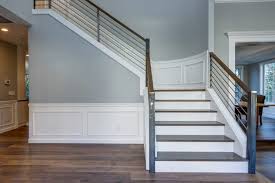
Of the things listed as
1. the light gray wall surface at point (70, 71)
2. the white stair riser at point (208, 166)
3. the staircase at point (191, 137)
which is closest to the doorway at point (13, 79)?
the light gray wall surface at point (70, 71)

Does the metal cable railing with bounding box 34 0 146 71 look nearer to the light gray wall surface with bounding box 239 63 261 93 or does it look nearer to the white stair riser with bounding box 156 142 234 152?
the white stair riser with bounding box 156 142 234 152

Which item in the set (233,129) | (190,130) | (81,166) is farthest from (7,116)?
(233,129)

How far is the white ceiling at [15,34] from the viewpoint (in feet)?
16.4

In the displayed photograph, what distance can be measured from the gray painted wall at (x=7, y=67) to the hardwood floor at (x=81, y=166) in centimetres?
208

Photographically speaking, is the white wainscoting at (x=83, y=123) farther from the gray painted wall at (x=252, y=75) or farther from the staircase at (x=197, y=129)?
the gray painted wall at (x=252, y=75)

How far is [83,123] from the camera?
4.97 m

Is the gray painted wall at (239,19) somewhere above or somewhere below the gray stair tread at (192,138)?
above

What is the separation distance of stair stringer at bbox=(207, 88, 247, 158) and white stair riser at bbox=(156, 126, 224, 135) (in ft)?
0.49

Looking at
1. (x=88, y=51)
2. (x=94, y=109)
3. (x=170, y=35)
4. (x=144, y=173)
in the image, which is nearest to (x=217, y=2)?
(x=170, y=35)

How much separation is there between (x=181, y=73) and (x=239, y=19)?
168cm

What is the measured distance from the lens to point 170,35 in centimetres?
599

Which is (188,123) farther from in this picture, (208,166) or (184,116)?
(208,166)

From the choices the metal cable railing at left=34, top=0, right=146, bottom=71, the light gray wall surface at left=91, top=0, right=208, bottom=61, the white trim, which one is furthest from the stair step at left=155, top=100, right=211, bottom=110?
the light gray wall surface at left=91, top=0, right=208, bottom=61

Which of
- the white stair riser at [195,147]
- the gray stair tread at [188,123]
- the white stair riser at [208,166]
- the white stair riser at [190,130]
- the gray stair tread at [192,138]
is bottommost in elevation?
the white stair riser at [208,166]
